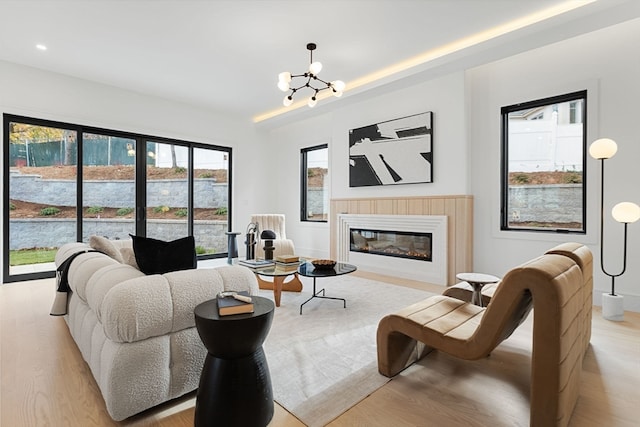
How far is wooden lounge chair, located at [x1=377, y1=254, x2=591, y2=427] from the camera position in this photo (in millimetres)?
1329

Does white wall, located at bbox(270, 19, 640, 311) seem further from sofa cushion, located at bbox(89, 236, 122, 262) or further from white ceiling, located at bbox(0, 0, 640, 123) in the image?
sofa cushion, located at bbox(89, 236, 122, 262)

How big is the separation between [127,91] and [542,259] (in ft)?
19.4

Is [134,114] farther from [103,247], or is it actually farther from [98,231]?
[103,247]

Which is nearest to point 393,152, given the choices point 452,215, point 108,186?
point 452,215

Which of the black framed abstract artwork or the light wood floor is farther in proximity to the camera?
the black framed abstract artwork

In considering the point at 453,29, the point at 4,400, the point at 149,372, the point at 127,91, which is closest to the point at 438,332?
the point at 149,372

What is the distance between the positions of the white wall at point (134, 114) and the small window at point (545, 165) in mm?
4755

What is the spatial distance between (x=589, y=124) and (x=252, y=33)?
370 centimetres

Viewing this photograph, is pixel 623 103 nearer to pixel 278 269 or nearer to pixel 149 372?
pixel 278 269

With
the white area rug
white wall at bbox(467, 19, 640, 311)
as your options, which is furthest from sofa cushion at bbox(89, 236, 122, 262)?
white wall at bbox(467, 19, 640, 311)

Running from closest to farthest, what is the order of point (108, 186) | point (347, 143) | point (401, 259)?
point (401, 259)
point (108, 186)
point (347, 143)

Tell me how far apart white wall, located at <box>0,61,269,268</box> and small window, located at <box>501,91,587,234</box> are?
476 centimetres

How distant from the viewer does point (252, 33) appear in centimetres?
347

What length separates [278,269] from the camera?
325 cm
